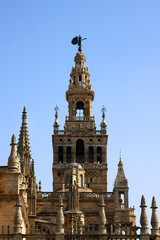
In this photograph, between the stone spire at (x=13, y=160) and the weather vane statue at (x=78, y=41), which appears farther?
the weather vane statue at (x=78, y=41)

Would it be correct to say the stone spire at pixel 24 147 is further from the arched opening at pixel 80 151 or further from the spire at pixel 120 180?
the arched opening at pixel 80 151

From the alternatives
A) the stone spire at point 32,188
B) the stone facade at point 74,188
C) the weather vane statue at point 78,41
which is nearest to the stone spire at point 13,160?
the stone facade at point 74,188

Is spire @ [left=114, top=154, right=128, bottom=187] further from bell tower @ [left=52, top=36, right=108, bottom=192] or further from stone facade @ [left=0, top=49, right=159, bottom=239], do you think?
bell tower @ [left=52, top=36, right=108, bottom=192]

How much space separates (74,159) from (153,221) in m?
53.6

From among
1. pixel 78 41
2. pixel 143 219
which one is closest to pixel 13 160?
pixel 143 219

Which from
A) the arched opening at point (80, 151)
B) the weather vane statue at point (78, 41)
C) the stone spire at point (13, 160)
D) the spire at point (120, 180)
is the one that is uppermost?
the weather vane statue at point (78, 41)

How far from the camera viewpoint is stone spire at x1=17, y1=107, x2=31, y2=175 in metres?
61.9

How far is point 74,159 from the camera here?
308 ft

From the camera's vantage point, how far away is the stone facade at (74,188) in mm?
40469

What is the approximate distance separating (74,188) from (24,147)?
692cm

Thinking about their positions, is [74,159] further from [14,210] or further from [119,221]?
[14,210]

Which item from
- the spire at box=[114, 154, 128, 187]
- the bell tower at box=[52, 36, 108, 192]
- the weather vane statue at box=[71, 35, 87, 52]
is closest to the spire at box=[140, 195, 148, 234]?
the spire at box=[114, 154, 128, 187]

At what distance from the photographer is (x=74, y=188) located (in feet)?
219

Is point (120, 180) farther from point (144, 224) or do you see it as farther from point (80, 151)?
point (144, 224)
